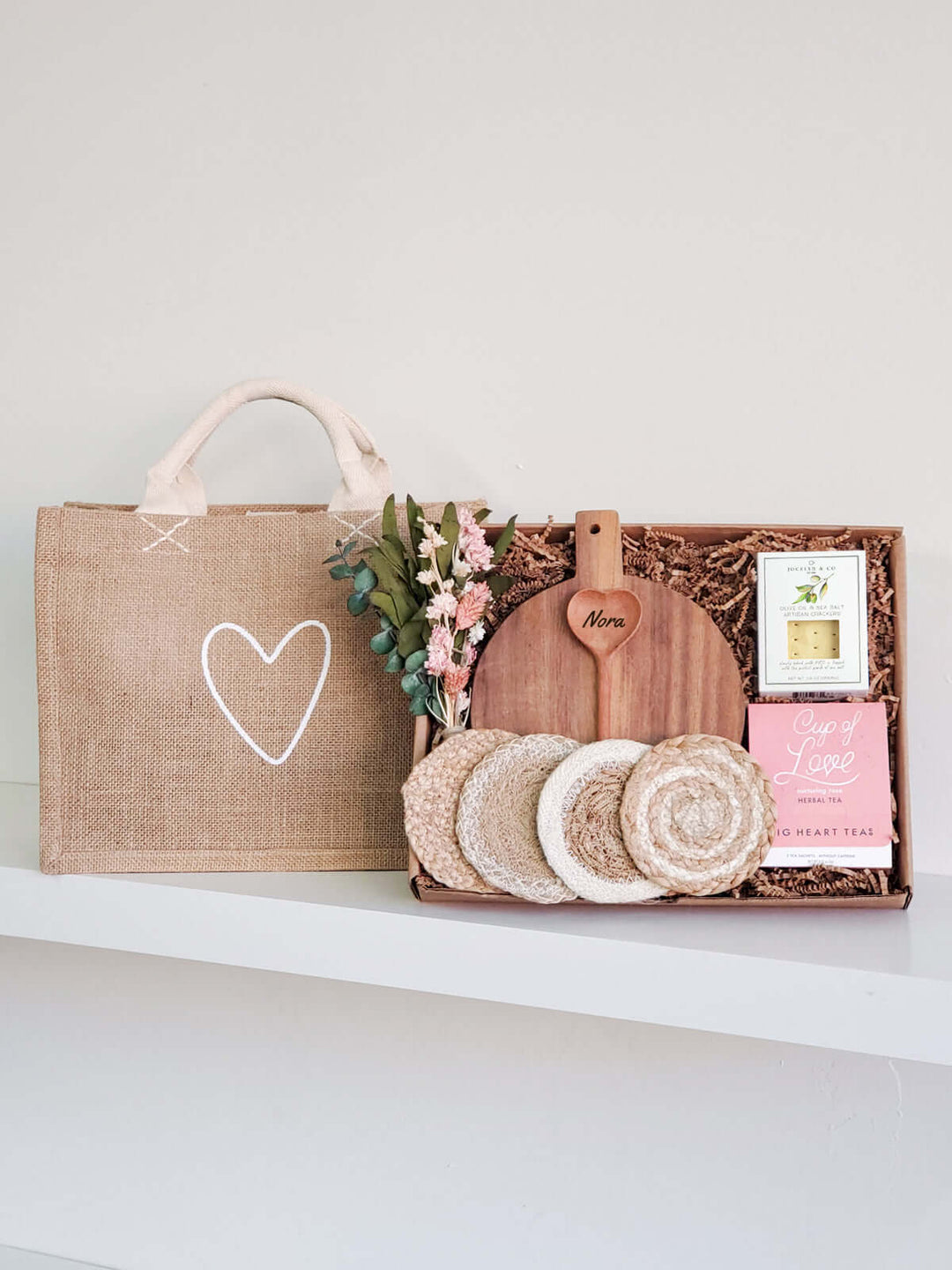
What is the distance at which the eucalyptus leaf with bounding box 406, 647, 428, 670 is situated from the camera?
699 mm

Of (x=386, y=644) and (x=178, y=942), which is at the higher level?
(x=386, y=644)

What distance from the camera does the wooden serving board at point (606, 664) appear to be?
0.69 metres

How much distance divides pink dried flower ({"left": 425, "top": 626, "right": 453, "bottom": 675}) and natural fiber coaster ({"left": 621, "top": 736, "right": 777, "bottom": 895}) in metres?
0.14

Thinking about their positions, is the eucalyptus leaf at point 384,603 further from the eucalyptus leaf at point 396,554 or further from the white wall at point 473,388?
the white wall at point 473,388

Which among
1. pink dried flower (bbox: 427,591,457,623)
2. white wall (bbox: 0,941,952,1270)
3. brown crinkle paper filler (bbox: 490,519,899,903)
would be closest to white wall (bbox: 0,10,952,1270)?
white wall (bbox: 0,941,952,1270)

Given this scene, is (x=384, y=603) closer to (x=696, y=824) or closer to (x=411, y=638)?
(x=411, y=638)

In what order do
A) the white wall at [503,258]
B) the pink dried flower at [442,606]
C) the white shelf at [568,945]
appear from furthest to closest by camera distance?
the white wall at [503,258], the pink dried flower at [442,606], the white shelf at [568,945]

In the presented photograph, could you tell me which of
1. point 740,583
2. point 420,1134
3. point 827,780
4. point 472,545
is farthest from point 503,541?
point 420,1134

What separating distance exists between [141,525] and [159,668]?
0.11 m

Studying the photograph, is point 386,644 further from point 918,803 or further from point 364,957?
point 918,803

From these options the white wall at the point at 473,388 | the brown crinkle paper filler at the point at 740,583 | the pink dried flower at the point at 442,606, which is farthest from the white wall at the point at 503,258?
the pink dried flower at the point at 442,606

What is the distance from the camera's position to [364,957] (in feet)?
2.17

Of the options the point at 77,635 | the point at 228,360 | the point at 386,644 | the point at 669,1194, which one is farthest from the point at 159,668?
the point at 669,1194

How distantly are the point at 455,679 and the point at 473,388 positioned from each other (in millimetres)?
306
